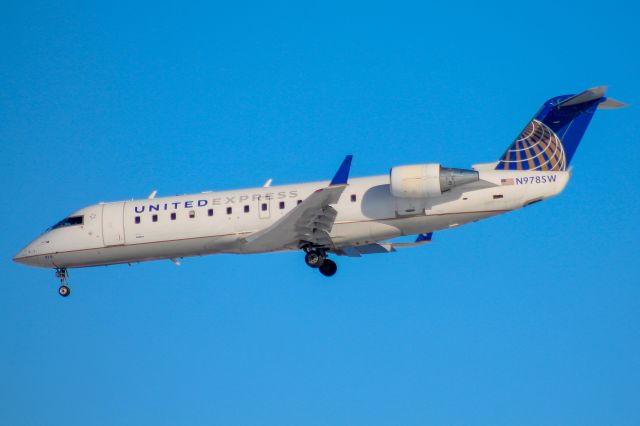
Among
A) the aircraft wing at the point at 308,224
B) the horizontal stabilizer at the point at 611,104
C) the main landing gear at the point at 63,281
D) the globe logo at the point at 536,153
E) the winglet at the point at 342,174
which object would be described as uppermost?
the horizontal stabilizer at the point at 611,104

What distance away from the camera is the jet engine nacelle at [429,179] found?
3028cm

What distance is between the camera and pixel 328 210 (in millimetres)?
30703

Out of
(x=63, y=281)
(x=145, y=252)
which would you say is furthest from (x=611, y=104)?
(x=63, y=281)

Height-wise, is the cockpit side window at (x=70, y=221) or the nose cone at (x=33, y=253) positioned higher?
the cockpit side window at (x=70, y=221)

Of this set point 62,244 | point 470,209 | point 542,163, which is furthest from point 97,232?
point 542,163

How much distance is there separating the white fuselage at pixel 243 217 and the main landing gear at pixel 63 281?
14.1 inches

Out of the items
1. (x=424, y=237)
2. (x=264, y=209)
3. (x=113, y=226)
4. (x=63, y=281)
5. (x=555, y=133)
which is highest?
(x=555, y=133)

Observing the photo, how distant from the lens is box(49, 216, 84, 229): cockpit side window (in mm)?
33844

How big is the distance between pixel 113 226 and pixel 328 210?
716cm

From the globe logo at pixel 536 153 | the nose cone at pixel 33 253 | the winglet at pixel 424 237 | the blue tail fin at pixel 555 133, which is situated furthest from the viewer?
the winglet at pixel 424 237

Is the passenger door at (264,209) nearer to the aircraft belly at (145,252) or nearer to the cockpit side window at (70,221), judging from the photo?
the aircraft belly at (145,252)

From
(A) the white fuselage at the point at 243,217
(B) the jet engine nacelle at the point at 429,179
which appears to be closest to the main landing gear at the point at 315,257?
(A) the white fuselage at the point at 243,217

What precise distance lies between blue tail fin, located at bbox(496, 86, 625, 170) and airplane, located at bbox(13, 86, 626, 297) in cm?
3

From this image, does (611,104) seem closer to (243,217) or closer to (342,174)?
(342,174)
